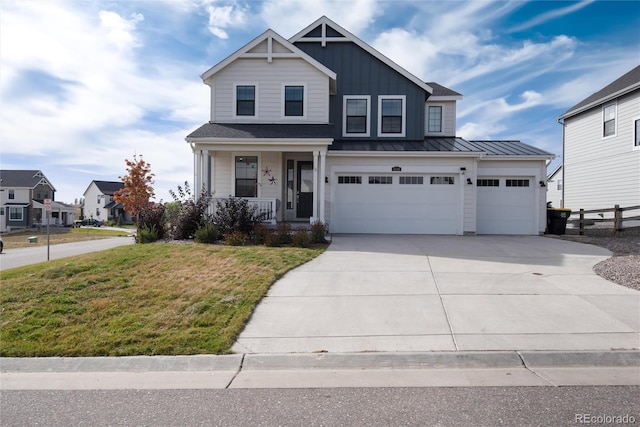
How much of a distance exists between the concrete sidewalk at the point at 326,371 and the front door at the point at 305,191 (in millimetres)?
11624

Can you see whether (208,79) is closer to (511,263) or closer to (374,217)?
(374,217)

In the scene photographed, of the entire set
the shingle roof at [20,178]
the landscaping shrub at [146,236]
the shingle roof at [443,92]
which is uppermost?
the shingle roof at [443,92]

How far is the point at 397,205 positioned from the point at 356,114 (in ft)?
15.3

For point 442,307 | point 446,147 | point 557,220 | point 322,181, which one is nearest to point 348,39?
point 446,147

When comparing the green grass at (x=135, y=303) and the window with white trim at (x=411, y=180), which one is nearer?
the green grass at (x=135, y=303)

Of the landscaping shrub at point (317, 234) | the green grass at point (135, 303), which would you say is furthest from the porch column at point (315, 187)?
the green grass at point (135, 303)

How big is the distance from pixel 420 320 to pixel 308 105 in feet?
39.2

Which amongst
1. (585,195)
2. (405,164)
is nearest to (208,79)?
(405,164)

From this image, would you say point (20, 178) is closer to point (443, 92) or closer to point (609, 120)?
point (443, 92)

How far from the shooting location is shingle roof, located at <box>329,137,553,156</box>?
1542 cm

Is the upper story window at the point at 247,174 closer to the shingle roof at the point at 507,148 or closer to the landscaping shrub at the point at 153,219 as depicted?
the landscaping shrub at the point at 153,219

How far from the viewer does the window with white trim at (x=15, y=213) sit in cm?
5234
